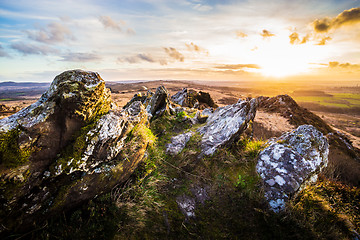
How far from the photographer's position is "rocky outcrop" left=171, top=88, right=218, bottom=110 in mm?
19905

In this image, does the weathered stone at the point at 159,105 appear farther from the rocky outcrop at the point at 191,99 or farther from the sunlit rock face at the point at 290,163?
the rocky outcrop at the point at 191,99

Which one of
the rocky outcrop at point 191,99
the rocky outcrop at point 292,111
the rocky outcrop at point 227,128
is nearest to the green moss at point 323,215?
the rocky outcrop at point 227,128

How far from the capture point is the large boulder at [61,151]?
3.12 metres

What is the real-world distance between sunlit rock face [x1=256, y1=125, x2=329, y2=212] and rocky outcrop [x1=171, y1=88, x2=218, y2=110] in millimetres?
13003

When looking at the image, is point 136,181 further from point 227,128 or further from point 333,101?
point 333,101

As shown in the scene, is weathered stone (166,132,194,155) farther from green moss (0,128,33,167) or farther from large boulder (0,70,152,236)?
green moss (0,128,33,167)

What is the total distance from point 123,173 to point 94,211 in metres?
1.14

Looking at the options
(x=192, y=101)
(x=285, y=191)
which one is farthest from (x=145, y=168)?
(x=192, y=101)

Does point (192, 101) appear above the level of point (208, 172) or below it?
above

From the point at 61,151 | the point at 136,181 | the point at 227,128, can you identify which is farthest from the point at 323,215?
the point at 61,151

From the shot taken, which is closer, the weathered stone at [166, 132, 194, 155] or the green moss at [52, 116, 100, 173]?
the green moss at [52, 116, 100, 173]

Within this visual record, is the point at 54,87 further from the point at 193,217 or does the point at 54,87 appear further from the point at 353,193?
the point at 353,193

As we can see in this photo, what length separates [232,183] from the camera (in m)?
5.63

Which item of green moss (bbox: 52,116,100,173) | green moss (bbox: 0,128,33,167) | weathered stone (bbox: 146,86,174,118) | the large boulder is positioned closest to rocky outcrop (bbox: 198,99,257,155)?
weathered stone (bbox: 146,86,174,118)
